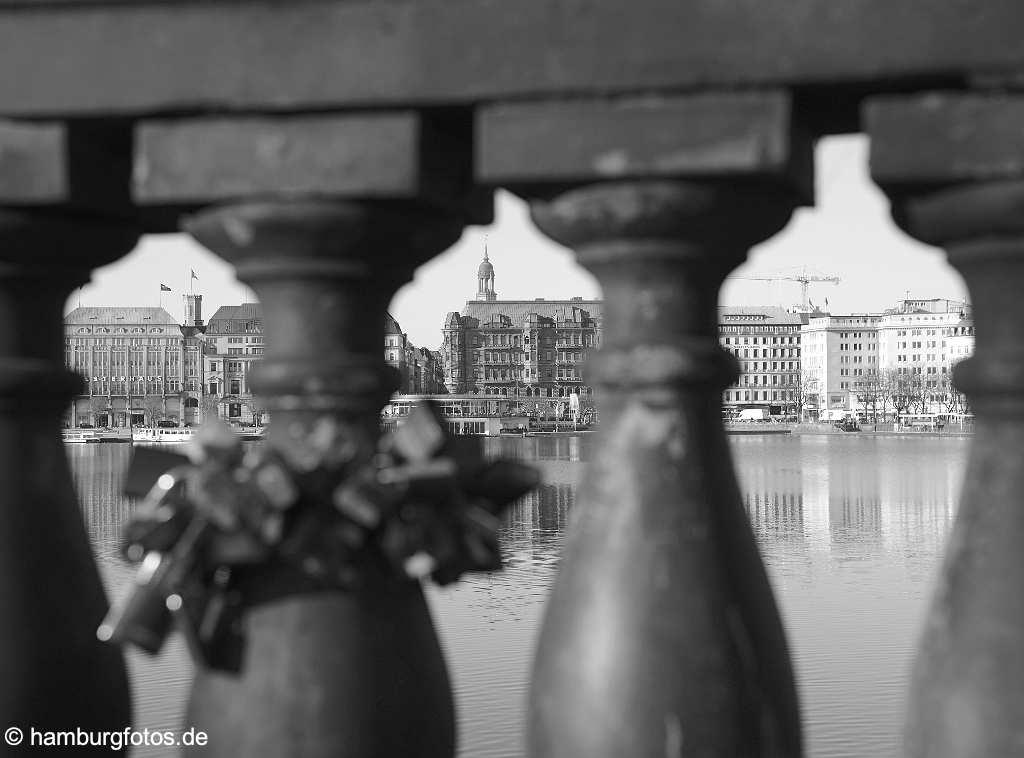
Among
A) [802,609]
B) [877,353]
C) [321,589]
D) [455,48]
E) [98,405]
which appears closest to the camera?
[455,48]

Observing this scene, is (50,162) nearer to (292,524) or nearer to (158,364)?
(292,524)

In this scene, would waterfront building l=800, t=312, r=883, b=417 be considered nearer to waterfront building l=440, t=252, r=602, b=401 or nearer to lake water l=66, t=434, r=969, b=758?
waterfront building l=440, t=252, r=602, b=401

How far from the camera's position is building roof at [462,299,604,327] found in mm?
187500

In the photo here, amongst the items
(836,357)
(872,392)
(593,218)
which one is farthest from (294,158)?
(836,357)

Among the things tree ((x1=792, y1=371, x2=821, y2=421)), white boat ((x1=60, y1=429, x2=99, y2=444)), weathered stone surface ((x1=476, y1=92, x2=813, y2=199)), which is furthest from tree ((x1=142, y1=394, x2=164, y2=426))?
weathered stone surface ((x1=476, y1=92, x2=813, y2=199))

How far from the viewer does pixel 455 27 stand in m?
3.46

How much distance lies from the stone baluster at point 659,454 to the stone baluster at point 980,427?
0.98 feet

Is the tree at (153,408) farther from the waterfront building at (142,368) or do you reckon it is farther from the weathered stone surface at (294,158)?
the weathered stone surface at (294,158)

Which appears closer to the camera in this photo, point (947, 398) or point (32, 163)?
point (32, 163)

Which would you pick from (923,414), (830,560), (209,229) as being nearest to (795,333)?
(923,414)

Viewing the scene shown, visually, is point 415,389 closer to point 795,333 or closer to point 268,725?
point 795,333

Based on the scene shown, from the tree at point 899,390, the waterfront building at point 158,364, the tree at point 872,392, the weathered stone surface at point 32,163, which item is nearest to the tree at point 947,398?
the tree at point 899,390

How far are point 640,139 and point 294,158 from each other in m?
0.88

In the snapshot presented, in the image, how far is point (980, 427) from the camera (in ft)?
11.2
